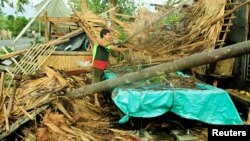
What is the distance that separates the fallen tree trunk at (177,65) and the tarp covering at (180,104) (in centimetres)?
31

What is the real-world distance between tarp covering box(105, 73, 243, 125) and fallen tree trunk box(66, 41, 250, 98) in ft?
1.03

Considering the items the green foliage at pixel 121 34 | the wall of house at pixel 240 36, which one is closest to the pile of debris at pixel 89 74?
the green foliage at pixel 121 34

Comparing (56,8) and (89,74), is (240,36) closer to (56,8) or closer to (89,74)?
(89,74)

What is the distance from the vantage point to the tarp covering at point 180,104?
632 centimetres

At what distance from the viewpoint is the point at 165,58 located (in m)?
9.13

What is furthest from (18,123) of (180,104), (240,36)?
(240,36)

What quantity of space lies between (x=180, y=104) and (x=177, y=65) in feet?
4.57

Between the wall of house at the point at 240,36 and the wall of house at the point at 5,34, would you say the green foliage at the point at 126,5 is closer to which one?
the wall of house at the point at 240,36

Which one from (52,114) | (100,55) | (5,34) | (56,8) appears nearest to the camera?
(52,114)

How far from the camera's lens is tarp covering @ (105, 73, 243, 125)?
20.7 feet

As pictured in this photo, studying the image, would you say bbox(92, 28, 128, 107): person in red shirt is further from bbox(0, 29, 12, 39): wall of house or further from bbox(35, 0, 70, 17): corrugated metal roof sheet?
bbox(0, 29, 12, 39): wall of house

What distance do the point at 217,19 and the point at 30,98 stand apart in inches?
217

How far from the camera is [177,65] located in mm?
5270

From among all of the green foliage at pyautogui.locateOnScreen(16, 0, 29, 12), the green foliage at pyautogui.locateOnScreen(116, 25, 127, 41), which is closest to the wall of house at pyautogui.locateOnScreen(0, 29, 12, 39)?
the green foliage at pyautogui.locateOnScreen(16, 0, 29, 12)
